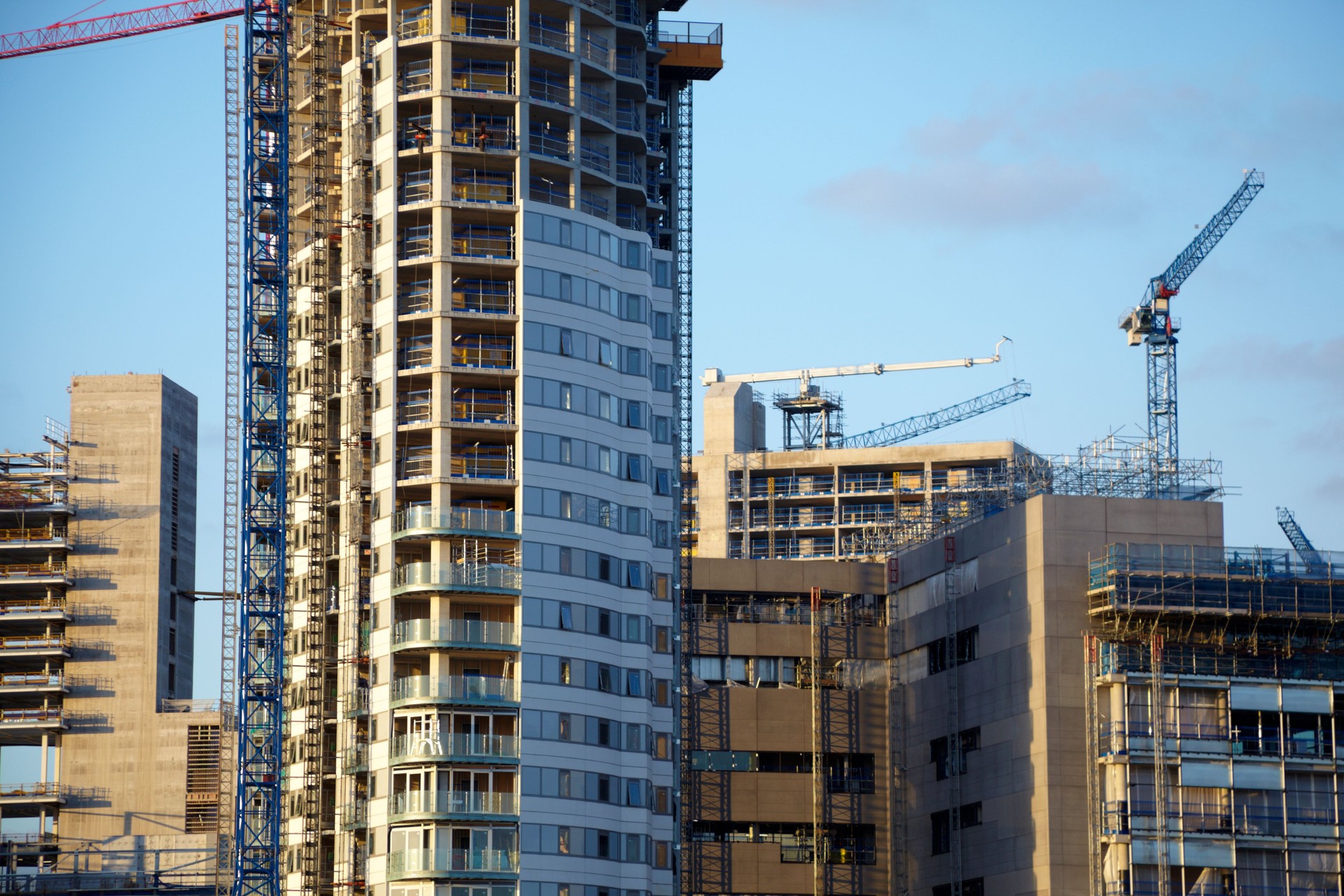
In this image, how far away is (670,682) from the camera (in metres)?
147

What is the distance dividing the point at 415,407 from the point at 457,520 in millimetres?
8409

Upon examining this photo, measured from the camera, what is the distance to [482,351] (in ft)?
458

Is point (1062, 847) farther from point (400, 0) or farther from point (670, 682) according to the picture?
point (400, 0)

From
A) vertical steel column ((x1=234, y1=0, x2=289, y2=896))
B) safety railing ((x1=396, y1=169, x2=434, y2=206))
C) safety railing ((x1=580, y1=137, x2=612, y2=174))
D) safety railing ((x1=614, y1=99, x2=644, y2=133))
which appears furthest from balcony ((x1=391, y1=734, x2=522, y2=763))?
safety railing ((x1=614, y1=99, x2=644, y2=133))

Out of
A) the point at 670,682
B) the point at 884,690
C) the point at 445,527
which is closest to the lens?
the point at 445,527

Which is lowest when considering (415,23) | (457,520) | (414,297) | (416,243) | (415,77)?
(457,520)

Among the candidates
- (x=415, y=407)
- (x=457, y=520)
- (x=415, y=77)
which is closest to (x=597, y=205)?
(x=415, y=77)

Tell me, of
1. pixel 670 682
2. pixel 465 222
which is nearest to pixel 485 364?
pixel 465 222

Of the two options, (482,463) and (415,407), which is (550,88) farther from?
(482,463)

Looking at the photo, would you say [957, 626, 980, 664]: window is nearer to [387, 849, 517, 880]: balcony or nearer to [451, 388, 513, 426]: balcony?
[451, 388, 513, 426]: balcony

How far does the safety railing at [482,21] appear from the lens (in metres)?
144

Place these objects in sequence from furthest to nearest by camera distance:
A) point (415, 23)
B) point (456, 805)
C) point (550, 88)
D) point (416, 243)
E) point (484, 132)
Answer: point (415, 23), point (550, 88), point (484, 132), point (416, 243), point (456, 805)

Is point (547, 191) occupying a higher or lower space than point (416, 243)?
higher

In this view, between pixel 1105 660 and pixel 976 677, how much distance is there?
43.7 ft
